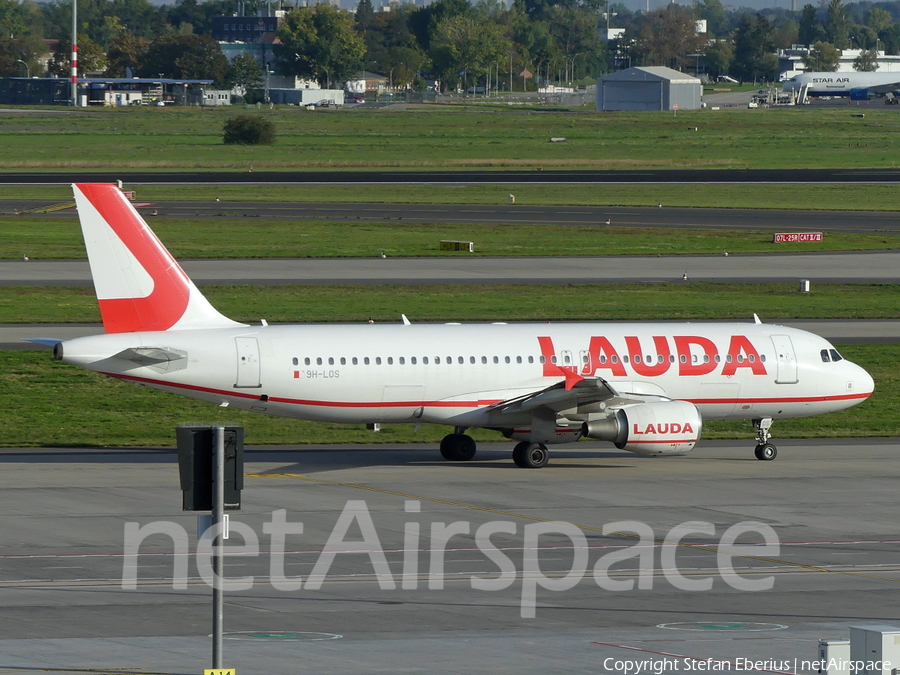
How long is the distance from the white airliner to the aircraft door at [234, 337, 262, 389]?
39 mm

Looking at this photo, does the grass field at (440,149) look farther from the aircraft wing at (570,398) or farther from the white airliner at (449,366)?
the aircraft wing at (570,398)

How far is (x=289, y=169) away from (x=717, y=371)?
103225 mm

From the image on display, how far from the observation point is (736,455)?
1806 inches

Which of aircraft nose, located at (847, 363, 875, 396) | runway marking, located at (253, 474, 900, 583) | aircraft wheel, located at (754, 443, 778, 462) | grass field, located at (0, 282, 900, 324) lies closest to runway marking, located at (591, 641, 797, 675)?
runway marking, located at (253, 474, 900, 583)

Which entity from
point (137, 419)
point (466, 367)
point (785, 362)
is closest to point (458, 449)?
point (466, 367)

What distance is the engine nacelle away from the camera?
40906mm

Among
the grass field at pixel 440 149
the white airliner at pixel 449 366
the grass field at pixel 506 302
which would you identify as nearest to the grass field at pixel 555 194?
the grass field at pixel 440 149

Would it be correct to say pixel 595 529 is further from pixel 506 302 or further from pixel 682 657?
pixel 506 302

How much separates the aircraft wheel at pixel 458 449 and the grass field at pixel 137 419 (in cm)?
398

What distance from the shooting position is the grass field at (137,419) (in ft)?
155

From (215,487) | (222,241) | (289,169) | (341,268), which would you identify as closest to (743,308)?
(341,268)

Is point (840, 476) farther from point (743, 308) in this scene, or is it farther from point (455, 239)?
point (455, 239)

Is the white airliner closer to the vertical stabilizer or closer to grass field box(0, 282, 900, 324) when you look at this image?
the vertical stabilizer

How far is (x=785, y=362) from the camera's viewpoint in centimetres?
4494
